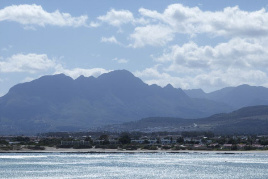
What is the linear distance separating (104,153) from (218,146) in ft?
141

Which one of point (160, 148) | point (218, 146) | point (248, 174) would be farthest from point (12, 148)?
point (248, 174)

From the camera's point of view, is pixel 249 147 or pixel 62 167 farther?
pixel 249 147

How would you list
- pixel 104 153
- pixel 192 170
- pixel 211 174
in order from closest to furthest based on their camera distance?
pixel 211 174 → pixel 192 170 → pixel 104 153

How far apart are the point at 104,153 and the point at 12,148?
1286 inches

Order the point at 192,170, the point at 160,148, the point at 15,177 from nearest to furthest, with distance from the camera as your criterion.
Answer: the point at 15,177, the point at 192,170, the point at 160,148

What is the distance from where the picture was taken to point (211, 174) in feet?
325

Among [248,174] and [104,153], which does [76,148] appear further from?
[248,174]

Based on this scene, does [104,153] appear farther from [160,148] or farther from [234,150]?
[234,150]

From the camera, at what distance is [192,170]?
107562 mm

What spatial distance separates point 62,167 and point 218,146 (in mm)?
94536

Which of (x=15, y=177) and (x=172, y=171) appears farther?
(x=172, y=171)

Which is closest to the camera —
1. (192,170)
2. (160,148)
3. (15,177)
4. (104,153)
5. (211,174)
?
(15,177)

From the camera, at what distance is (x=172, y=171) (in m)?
105

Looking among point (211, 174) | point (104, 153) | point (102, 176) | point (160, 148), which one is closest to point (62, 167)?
point (102, 176)
